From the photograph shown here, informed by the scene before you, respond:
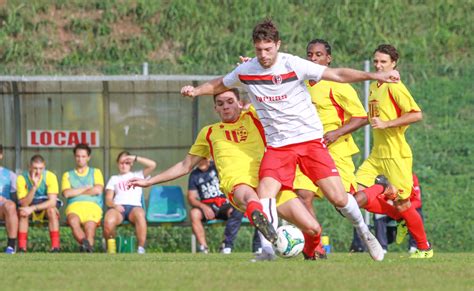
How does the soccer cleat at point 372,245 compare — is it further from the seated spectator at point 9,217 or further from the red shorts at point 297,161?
the seated spectator at point 9,217

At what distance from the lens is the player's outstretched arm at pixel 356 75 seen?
10.4 m

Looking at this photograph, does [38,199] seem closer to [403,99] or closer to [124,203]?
[124,203]

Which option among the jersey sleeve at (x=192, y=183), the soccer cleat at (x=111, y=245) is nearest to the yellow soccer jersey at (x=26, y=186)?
the soccer cleat at (x=111, y=245)

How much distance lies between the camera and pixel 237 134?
453 inches

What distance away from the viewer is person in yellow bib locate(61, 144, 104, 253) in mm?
17078

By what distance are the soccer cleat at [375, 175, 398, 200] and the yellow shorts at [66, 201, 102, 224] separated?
538 cm

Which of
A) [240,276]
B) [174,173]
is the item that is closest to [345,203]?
[174,173]

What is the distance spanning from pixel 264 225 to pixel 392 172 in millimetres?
3257

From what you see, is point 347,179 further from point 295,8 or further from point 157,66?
point 295,8

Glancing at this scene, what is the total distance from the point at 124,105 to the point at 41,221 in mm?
2193

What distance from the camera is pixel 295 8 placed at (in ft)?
77.3

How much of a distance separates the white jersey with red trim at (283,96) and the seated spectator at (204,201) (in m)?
6.04

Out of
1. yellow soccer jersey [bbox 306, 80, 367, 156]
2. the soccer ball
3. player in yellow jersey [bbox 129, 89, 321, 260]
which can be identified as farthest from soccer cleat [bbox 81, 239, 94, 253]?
the soccer ball

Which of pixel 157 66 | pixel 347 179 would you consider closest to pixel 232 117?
pixel 347 179
